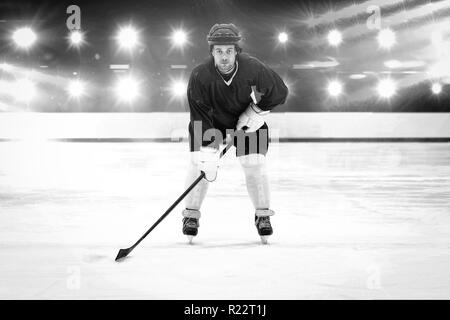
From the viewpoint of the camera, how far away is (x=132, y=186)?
293 inches

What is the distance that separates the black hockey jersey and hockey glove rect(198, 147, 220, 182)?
13 cm

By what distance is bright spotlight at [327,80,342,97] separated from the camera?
48.9 ft

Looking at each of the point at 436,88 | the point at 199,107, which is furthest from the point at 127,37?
the point at 199,107

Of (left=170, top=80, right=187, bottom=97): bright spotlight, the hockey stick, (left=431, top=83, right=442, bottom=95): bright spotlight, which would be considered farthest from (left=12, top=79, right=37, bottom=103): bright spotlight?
the hockey stick

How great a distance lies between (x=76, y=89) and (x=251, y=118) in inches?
445

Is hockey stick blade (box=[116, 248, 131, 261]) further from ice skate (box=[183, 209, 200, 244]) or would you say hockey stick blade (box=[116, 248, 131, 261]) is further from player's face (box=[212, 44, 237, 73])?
player's face (box=[212, 44, 237, 73])

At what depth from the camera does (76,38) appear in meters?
14.7

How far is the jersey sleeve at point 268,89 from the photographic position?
419 cm

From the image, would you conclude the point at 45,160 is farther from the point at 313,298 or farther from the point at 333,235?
the point at 313,298

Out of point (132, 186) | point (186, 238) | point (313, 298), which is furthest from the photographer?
point (132, 186)

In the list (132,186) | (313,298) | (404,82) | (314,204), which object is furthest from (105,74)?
(313,298)

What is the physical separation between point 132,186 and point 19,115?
313 inches

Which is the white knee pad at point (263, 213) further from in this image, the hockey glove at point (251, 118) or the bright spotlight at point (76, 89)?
the bright spotlight at point (76, 89)

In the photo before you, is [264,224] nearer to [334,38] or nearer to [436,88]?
[334,38]
